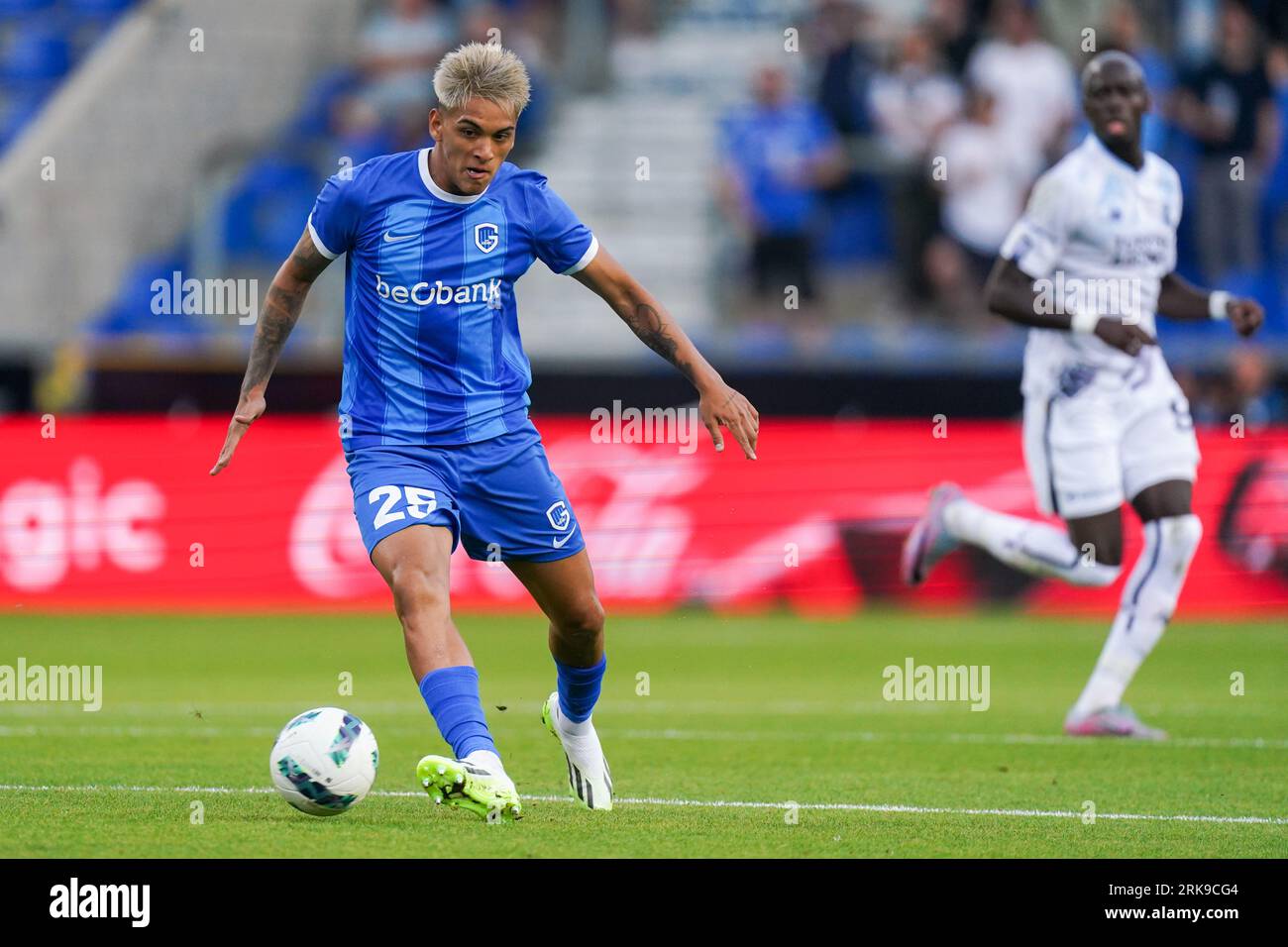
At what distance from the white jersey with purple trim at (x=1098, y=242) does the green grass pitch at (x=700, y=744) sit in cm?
193

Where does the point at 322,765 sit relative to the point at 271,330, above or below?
below

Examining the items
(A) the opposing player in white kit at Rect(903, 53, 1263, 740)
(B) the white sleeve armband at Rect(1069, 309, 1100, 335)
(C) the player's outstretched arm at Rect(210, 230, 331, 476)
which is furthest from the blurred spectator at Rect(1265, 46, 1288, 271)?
(C) the player's outstretched arm at Rect(210, 230, 331, 476)

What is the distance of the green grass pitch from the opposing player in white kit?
2.34 feet

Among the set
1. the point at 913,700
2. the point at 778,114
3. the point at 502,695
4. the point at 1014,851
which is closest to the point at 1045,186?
the point at 913,700

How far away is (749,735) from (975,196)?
9.34 meters

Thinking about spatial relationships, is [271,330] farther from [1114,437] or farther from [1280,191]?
[1280,191]

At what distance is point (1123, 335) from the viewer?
9.69 m

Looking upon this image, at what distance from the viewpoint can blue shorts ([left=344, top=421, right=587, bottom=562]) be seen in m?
6.87

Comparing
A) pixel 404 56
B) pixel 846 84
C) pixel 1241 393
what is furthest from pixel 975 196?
pixel 404 56

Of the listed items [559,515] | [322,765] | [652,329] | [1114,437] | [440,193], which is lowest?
[322,765]

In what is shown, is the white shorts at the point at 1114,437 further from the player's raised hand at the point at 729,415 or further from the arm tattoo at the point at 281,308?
the arm tattoo at the point at 281,308

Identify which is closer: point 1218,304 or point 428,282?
point 428,282

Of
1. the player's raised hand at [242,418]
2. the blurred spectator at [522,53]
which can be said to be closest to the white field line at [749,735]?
the player's raised hand at [242,418]

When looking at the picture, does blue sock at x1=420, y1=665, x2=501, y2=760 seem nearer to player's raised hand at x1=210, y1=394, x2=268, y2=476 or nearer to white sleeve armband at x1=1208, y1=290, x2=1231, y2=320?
player's raised hand at x1=210, y1=394, x2=268, y2=476
